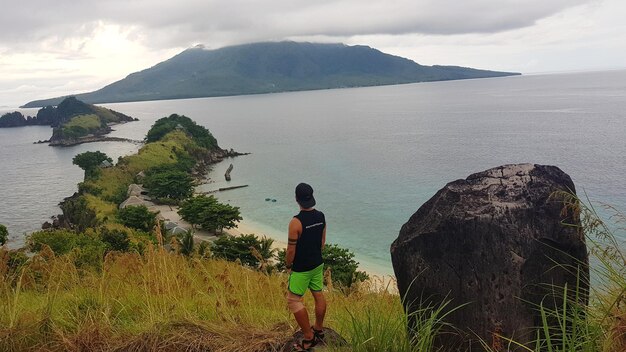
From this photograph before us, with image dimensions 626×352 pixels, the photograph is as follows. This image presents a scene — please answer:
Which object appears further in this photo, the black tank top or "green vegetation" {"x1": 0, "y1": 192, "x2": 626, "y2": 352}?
the black tank top

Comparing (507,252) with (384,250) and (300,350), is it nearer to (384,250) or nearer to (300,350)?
(300,350)

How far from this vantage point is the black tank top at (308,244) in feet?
16.3

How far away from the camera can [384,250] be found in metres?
40.2

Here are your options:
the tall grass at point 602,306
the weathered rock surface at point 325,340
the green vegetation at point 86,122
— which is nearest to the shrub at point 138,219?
the weathered rock surface at point 325,340

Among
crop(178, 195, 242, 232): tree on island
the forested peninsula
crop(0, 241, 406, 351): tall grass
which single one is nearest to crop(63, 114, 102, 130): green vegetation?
crop(178, 195, 242, 232): tree on island

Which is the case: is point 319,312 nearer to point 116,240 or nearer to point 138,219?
point 116,240

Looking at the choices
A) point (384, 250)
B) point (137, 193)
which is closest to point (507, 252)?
point (384, 250)

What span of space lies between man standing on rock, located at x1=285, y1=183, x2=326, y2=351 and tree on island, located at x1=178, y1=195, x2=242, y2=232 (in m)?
40.3

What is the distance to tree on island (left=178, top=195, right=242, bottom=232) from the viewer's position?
146 feet

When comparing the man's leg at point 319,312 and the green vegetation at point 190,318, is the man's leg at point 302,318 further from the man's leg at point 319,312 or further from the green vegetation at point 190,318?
the green vegetation at point 190,318

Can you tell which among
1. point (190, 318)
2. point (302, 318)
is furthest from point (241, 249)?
point (302, 318)

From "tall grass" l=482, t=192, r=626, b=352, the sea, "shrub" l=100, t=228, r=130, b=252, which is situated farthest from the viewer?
the sea

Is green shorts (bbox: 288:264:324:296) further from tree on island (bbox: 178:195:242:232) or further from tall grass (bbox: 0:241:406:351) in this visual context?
tree on island (bbox: 178:195:242:232)

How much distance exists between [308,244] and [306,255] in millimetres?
122
